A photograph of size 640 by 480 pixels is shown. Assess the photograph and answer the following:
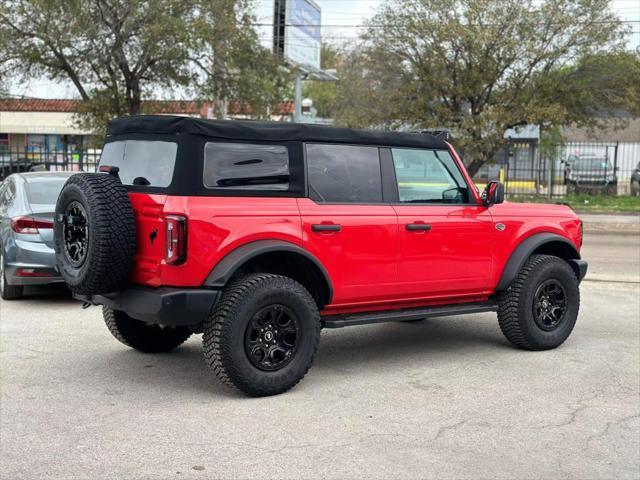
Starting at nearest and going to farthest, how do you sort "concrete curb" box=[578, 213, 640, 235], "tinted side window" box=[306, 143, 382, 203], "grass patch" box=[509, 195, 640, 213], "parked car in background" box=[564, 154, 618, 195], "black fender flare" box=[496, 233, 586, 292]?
"tinted side window" box=[306, 143, 382, 203] < "black fender flare" box=[496, 233, 586, 292] < "concrete curb" box=[578, 213, 640, 235] < "grass patch" box=[509, 195, 640, 213] < "parked car in background" box=[564, 154, 618, 195]

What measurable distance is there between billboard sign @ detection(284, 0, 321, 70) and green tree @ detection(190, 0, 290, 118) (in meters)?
7.21

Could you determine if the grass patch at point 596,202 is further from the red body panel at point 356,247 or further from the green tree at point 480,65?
the red body panel at point 356,247

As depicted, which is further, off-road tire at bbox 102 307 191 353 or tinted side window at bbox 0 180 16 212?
tinted side window at bbox 0 180 16 212

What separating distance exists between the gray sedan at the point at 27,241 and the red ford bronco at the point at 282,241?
2.46 meters

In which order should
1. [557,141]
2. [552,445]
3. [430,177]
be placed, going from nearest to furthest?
[552,445] < [430,177] < [557,141]

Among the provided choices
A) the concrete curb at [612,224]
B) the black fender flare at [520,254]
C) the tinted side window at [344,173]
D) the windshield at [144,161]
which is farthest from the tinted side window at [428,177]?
the concrete curb at [612,224]

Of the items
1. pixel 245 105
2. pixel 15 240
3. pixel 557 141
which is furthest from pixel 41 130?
pixel 15 240

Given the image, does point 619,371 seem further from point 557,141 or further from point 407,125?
point 557,141

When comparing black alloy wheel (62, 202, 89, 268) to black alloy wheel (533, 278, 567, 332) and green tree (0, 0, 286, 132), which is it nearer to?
black alloy wheel (533, 278, 567, 332)

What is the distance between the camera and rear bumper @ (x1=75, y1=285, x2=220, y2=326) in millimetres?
5383

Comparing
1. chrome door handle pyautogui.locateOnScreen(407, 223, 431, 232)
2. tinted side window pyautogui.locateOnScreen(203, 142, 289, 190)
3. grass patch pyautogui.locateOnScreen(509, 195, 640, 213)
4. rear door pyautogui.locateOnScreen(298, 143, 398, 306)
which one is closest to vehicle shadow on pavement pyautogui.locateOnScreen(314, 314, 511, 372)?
rear door pyautogui.locateOnScreen(298, 143, 398, 306)

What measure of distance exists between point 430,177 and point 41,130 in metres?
57.6

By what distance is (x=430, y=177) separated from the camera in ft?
22.5

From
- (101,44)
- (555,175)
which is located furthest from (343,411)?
(555,175)
